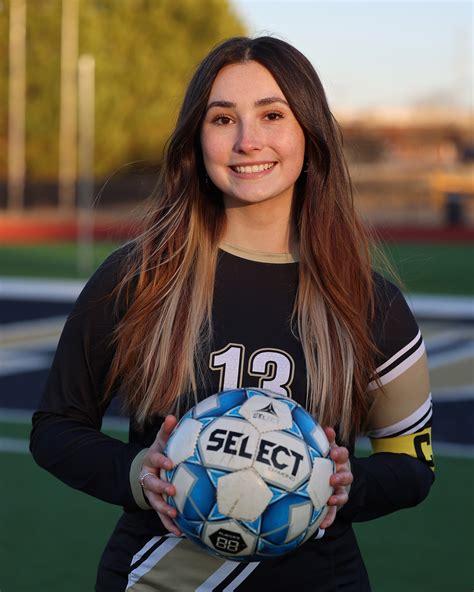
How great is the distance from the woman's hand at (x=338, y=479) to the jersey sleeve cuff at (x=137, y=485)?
387mm

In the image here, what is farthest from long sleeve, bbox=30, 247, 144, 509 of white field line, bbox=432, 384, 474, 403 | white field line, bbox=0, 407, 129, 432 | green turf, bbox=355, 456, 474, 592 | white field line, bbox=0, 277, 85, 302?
white field line, bbox=0, 277, 85, 302

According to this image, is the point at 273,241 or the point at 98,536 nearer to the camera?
the point at 273,241

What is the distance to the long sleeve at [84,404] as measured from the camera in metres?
2.53

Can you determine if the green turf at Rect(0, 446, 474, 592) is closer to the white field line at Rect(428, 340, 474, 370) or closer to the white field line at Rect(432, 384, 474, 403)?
the white field line at Rect(432, 384, 474, 403)

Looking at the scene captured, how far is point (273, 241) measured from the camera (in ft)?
8.93

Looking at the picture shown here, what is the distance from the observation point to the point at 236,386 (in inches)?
101

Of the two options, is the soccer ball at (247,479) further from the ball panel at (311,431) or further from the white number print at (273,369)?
the white number print at (273,369)

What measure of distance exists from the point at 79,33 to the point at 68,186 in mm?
6783

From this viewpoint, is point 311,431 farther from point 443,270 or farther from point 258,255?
point 443,270

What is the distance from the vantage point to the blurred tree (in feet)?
149

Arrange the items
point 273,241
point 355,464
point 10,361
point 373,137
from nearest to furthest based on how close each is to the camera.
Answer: point 355,464 → point 273,241 → point 10,361 → point 373,137

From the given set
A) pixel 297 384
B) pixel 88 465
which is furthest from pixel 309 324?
pixel 88 465

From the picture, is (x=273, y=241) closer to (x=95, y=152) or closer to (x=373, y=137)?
(x=95, y=152)

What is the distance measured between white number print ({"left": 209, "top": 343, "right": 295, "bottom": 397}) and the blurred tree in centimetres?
4073
